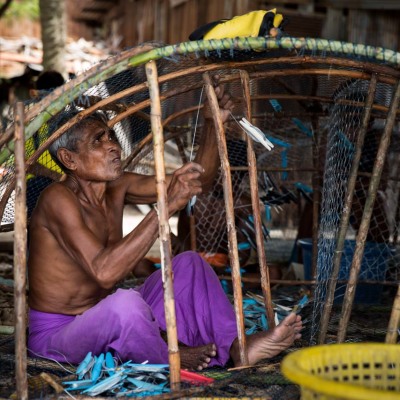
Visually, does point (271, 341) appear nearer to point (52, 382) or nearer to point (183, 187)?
point (183, 187)

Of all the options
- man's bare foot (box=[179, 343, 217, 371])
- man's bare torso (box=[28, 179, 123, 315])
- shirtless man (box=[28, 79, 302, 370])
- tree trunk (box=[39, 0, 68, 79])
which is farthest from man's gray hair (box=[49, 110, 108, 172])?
tree trunk (box=[39, 0, 68, 79])

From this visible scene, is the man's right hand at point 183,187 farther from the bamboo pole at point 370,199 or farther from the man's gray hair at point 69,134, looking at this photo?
the bamboo pole at point 370,199

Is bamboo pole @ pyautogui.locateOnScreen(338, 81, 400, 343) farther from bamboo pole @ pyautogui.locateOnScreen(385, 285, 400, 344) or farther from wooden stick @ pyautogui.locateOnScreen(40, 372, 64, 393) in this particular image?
wooden stick @ pyautogui.locateOnScreen(40, 372, 64, 393)

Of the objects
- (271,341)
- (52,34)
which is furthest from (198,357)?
(52,34)

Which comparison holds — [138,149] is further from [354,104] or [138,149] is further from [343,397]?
[343,397]

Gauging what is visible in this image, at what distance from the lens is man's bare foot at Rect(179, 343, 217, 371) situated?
125 inches

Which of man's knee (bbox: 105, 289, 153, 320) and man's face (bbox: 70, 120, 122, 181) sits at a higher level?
man's face (bbox: 70, 120, 122, 181)

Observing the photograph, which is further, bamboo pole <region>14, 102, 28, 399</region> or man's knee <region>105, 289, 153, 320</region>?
man's knee <region>105, 289, 153, 320</region>

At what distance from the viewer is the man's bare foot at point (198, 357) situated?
3.17m

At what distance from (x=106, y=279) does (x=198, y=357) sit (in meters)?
0.62

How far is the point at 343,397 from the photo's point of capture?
1.79 meters

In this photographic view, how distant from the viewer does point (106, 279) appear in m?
Answer: 2.92

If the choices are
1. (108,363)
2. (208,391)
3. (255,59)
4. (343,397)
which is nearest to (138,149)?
(255,59)

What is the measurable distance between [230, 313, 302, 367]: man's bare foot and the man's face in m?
1.05
